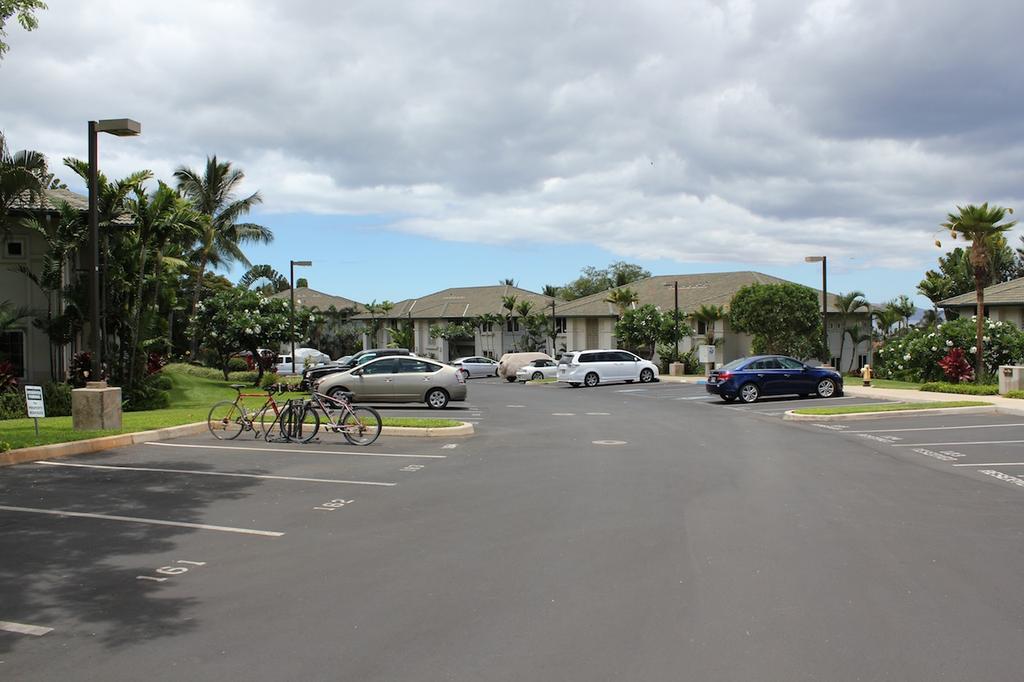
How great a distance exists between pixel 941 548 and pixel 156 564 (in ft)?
22.0

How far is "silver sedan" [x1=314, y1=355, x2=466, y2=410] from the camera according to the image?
23.6 m

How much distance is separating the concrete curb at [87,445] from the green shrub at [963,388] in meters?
23.9

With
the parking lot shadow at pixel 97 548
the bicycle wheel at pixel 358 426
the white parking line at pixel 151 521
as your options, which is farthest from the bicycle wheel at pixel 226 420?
the white parking line at pixel 151 521

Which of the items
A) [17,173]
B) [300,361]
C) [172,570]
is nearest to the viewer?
[172,570]

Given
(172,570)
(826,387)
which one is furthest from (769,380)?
(172,570)

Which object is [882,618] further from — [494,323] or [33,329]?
[494,323]

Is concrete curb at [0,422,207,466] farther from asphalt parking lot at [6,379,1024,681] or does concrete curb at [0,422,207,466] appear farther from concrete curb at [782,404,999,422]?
concrete curb at [782,404,999,422]

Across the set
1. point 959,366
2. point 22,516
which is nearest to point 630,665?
point 22,516

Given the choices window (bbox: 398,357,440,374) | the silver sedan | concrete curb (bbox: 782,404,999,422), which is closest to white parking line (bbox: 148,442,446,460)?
the silver sedan

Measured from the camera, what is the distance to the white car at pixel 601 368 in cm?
3781

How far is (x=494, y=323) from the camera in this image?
6681cm

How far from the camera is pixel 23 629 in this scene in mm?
5398

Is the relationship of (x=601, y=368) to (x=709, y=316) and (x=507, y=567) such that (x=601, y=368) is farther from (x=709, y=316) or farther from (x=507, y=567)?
(x=507, y=567)

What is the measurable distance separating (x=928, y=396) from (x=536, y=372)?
21.7m
